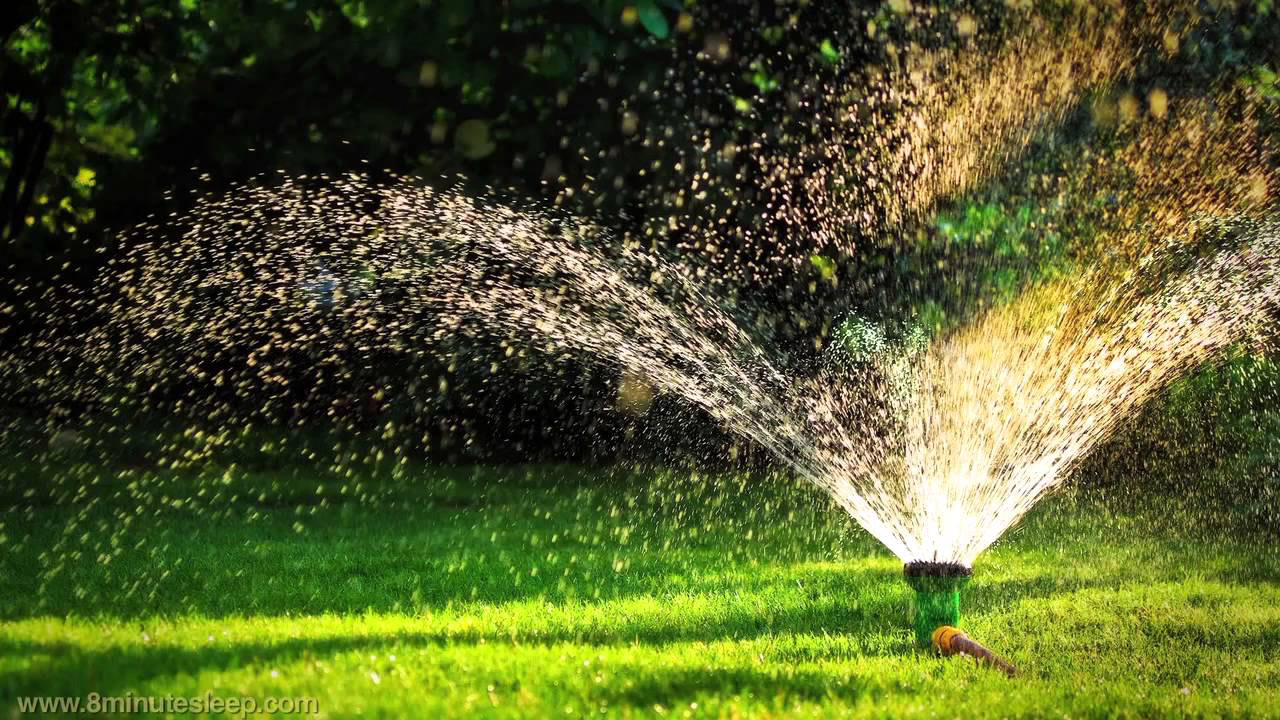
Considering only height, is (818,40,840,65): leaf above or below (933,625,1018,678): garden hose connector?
above

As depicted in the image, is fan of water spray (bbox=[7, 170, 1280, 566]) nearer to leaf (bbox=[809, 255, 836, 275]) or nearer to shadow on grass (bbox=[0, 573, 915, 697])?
leaf (bbox=[809, 255, 836, 275])

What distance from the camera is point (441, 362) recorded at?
465 inches

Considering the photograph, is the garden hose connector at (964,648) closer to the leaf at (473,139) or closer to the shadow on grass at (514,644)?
the shadow on grass at (514,644)

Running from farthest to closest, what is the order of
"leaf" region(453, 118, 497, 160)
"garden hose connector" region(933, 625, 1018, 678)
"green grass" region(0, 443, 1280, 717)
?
"leaf" region(453, 118, 497, 160) < "garden hose connector" region(933, 625, 1018, 678) < "green grass" region(0, 443, 1280, 717)

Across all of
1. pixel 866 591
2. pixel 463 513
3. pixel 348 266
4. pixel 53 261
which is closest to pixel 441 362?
pixel 348 266

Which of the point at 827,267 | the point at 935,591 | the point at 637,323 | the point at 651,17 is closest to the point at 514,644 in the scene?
the point at 935,591

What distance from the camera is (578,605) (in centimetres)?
592

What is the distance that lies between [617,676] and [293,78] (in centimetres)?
715

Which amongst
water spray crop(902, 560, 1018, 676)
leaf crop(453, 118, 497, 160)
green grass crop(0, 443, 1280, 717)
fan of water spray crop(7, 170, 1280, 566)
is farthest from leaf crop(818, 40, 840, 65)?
water spray crop(902, 560, 1018, 676)

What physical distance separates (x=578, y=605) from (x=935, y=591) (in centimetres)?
180

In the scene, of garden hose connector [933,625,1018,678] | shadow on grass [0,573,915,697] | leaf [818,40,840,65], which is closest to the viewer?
shadow on grass [0,573,915,697]

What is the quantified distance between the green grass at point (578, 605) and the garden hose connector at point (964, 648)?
88 mm

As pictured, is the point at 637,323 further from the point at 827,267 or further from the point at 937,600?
the point at 937,600

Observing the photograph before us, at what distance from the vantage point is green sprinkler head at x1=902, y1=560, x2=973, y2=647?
4867mm
